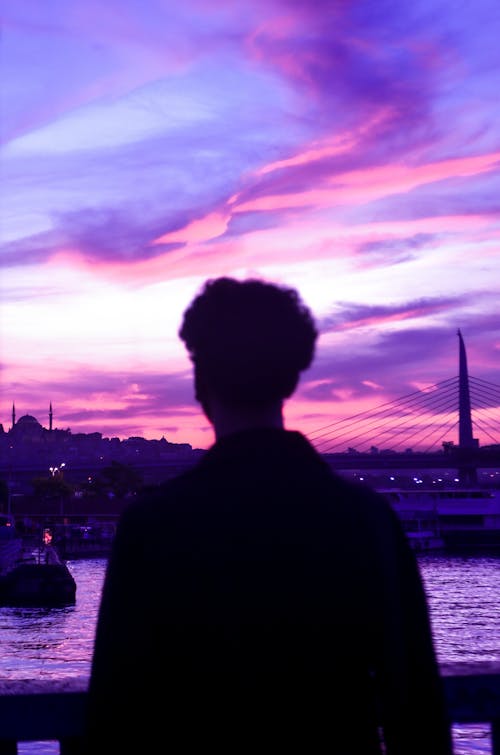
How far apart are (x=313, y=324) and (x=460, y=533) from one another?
92.5 meters

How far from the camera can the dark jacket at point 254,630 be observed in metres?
1.85

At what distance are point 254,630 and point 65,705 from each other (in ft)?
3.08

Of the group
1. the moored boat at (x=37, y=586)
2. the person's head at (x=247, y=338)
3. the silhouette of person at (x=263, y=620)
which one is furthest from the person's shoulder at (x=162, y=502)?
the moored boat at (x=37, y=586)

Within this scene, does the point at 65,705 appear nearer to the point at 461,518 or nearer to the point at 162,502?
the point at 162,502

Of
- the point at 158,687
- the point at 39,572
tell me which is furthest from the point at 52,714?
the point at 39,572

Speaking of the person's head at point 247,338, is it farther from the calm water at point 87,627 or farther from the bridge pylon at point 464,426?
the bridge pylon at point 464,426

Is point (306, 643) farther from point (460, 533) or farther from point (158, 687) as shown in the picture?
point (460, 533)

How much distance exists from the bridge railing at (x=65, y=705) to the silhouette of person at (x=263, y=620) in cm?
77

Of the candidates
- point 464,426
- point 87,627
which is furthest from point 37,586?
point 464,426

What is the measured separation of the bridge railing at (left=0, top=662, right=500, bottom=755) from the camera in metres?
2.62

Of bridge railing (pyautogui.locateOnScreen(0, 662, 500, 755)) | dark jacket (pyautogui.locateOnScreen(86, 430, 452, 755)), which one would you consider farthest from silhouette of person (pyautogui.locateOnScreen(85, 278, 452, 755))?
bridge railing (pyautogui.locateOnScreen(0, 662, 500, 755))

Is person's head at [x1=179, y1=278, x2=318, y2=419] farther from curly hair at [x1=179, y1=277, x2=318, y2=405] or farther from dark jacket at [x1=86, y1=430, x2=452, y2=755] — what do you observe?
dark jacket at [x1=86, y1=430, x2=452, y2=755]

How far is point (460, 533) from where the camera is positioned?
92.0 meters

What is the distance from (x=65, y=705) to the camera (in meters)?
2.63
